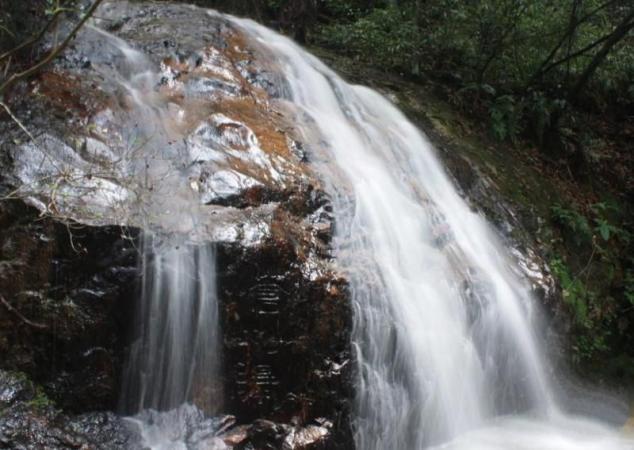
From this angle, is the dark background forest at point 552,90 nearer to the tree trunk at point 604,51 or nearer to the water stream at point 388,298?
the tree trunk at point 604,51

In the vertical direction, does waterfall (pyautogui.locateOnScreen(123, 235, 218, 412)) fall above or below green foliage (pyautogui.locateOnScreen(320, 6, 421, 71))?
below

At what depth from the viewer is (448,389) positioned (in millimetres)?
5367

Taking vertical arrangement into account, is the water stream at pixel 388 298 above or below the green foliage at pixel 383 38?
below

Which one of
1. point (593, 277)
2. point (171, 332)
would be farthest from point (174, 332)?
point (593, 277)

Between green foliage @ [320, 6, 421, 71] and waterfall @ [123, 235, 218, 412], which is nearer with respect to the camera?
waterfall @ [123, 235, 218, 412]

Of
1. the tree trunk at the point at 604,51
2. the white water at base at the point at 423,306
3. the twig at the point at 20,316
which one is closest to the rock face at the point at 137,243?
the twig at the point at 20,316

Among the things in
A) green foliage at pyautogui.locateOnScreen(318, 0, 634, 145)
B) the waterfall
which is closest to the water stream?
the waterfall

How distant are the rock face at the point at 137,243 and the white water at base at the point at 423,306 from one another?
28 cm

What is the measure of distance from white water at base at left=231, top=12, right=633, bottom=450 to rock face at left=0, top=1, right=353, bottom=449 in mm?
282

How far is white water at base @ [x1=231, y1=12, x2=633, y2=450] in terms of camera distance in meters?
5.00

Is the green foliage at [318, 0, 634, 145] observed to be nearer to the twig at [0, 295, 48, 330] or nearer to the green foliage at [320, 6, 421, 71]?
the green foliage at [320, 6, 421, 71]

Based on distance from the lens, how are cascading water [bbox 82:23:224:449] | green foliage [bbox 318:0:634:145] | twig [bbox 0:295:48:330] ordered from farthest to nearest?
green foliage [bbox 318:0:634:145] → cascading water [bbox 82:23:224:449] → twig [bbox 0:295:48:330]

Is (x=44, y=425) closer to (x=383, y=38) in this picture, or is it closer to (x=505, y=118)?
(x=505, y=118)

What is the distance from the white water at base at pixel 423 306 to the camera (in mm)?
4996
